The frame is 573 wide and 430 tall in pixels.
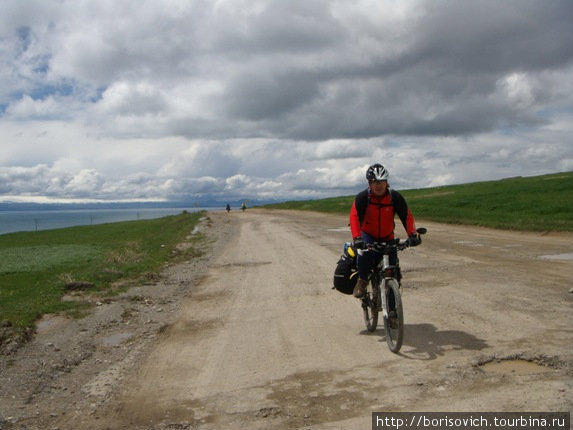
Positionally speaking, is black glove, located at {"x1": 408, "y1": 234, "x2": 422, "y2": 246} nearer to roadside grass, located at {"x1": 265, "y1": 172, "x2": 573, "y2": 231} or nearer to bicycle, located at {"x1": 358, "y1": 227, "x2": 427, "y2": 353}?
bicycle, located at {"x1": 358, "y1": 227, "x2": 427, "y2": 353}

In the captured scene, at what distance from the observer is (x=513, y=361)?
5.78 meters

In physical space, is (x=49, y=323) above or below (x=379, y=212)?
below

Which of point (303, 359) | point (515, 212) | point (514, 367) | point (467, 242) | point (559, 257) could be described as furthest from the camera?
point (515, 212)

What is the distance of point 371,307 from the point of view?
7.36 m

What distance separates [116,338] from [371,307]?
13.4 feet

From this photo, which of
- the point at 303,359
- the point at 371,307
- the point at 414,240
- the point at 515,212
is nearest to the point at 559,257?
the point at 371,307

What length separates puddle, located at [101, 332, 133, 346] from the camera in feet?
26.8

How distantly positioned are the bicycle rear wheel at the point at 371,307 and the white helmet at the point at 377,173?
1.51m

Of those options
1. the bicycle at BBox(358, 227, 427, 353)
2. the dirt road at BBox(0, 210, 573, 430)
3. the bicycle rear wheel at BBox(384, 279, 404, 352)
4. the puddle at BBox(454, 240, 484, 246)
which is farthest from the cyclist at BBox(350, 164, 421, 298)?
the puddle at BBox(454, 240, 484, 246)

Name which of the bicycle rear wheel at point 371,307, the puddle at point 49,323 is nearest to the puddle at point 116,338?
the puddle at point 49,323

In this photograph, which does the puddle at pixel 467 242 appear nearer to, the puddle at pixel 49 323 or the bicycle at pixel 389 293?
the bicycle at pixel 389 293

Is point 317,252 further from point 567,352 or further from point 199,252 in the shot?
point 567,352

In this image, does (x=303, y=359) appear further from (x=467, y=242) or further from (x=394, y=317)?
(x=467, y=242)

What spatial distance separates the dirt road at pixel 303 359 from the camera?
4.87m
